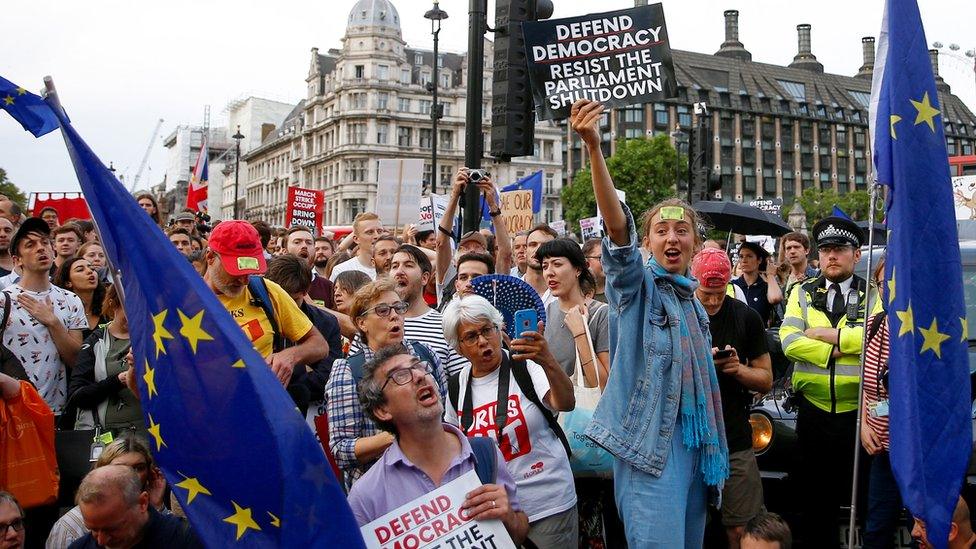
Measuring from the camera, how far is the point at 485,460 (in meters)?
3.79

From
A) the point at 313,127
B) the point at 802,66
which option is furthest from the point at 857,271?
the point at 802,66

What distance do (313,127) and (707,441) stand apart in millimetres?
107091

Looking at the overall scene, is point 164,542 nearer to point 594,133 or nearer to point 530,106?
point 594,133

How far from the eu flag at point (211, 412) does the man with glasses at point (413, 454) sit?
1.48 feet

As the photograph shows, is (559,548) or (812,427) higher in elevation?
(812,427)

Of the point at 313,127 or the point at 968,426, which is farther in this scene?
the point at 313,127

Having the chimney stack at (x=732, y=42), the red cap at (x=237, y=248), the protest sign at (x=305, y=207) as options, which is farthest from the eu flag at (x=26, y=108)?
the chimney stack at (x=732, y=42)

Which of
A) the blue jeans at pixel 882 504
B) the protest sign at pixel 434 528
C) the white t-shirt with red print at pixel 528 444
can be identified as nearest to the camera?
the protest sign at pixel 434 528

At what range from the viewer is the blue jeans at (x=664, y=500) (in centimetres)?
414

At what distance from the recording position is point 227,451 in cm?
328

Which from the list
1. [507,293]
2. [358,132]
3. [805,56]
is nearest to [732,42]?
[805,56]

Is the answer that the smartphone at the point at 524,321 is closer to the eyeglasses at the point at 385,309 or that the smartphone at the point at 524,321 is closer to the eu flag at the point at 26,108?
the eyeglasses at the point at 385,309

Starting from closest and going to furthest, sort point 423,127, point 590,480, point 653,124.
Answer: point 590,480, point 653,124, point 423,127

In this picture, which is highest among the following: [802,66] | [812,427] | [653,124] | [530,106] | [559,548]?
[802,66]
